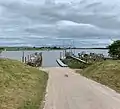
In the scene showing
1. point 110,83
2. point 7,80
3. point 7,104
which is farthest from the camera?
point 110,83

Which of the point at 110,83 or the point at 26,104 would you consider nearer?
the point at 26,104

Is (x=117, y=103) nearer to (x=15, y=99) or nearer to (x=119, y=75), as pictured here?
(x=15, y=99)

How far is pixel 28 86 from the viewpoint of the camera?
2819 centimetres

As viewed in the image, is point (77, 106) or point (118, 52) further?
point (118, 52)

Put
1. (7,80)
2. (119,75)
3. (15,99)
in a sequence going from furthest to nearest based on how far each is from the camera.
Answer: (119,75), (7,80), (15,99)

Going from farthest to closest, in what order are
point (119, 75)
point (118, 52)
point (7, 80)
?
point (118, 52) < point (119, 75) < point (7, 80)

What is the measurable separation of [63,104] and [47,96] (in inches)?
162

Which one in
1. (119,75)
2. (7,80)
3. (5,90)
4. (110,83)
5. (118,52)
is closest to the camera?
(5,90)

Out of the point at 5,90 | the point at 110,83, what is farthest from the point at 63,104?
the point at 110,83

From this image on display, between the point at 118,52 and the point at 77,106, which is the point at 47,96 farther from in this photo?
the point at 118,52

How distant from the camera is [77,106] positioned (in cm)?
1903

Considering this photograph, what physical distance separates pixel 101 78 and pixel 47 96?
1452 cm

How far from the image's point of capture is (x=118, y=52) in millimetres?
91438

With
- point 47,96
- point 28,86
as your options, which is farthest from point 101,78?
point 47,96
